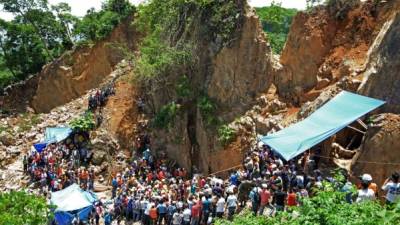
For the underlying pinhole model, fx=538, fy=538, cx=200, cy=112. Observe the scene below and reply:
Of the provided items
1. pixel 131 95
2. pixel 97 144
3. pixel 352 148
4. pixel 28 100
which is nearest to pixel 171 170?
pixel 97 144

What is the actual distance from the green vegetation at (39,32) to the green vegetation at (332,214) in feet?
89.6

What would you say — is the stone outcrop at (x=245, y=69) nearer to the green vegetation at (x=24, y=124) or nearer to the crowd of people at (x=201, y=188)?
the crowd of people at (x=201, y=188)

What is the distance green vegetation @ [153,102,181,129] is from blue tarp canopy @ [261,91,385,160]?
26.4 ft

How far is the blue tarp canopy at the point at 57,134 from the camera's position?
2642 cm

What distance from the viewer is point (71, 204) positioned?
58.4ft

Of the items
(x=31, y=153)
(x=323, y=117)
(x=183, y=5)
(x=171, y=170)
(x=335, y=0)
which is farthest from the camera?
(x=31, y=153)

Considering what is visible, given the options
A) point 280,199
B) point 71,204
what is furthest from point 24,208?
point 280,199

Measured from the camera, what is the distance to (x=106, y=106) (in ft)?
95.5

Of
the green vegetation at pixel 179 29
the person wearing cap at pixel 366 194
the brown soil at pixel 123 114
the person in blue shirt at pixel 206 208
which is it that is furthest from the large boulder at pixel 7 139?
the person wearing cap at pixel 366 194

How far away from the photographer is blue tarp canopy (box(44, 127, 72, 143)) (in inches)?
1040

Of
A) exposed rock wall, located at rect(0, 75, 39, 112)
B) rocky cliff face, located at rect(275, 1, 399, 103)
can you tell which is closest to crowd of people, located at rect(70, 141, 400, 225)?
rocky cliff face, located at rect(275, 1, 399, 103)

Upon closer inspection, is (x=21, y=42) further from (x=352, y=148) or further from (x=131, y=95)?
(x=352, y=148)

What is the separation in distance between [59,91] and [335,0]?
68.1ft

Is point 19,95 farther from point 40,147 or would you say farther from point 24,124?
point 40,147
